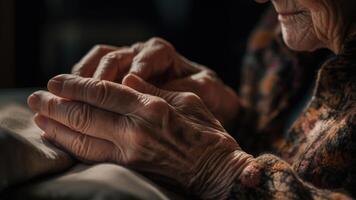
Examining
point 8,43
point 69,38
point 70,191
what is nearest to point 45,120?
point 70,191

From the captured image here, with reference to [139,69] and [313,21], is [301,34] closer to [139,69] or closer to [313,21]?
[313,21]

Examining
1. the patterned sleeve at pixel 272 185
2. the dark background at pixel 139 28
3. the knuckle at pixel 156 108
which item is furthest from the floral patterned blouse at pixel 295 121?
the dark background at pixel 139 28

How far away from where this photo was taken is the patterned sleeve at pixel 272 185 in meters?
0.65

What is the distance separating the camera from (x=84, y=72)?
2.93ft

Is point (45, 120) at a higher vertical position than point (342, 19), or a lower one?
lower

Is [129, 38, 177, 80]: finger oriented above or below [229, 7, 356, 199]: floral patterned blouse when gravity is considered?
above

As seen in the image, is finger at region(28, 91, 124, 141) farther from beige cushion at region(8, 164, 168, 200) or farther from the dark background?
the dark background

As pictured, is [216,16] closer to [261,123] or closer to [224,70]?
[224,70]

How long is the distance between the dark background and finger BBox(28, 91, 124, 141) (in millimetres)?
939

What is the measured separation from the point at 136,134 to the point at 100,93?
0.07 m

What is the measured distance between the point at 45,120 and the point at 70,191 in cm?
17

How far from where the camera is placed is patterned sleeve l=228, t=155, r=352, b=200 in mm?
650

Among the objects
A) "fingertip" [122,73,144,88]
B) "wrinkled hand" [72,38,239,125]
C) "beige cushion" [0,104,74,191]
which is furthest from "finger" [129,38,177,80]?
"beige cushion" [0,104,74,191]

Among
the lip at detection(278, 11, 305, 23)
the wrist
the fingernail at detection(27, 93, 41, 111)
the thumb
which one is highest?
the lip at detection(278, 11, 305, 23)
